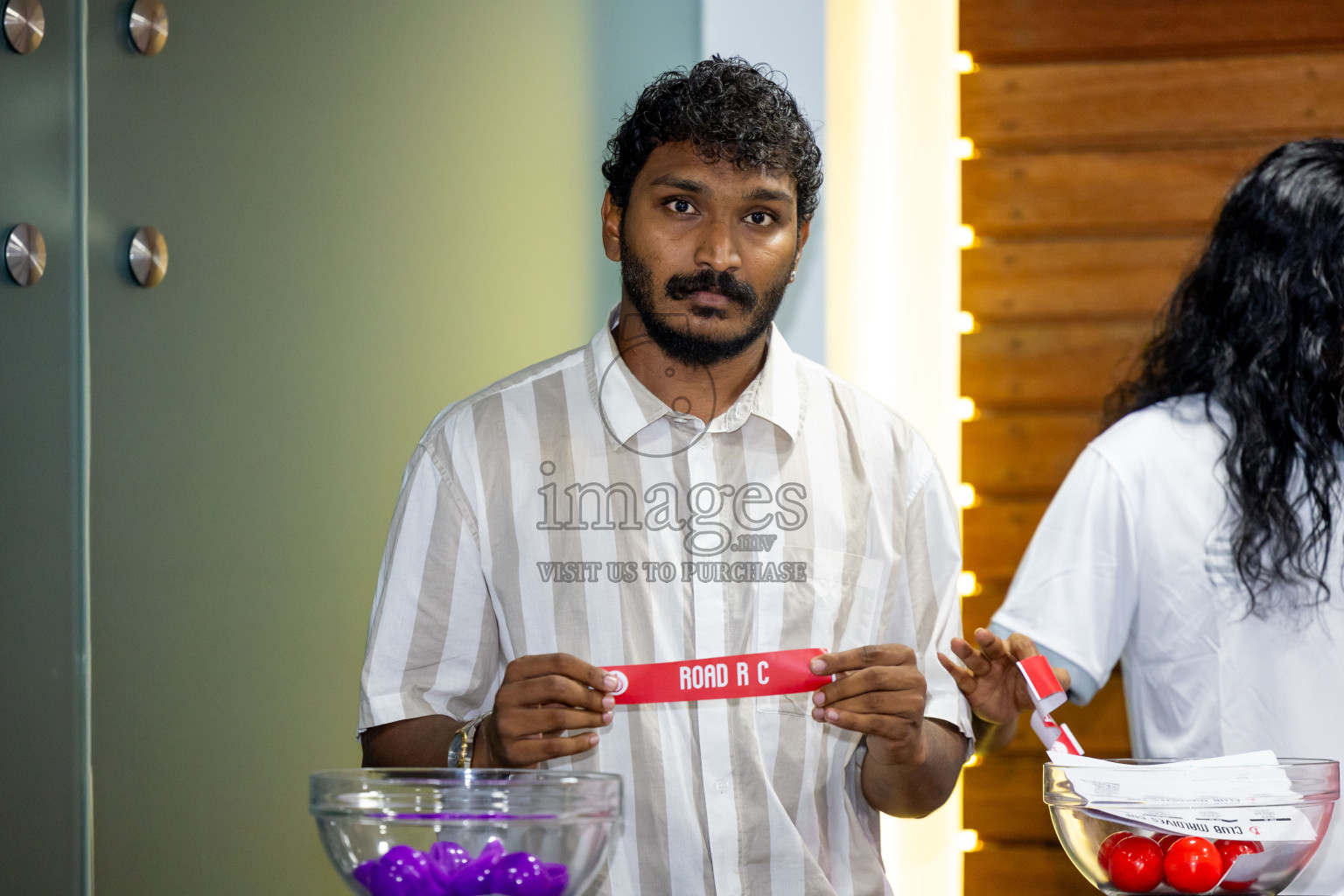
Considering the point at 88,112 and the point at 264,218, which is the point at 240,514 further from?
the point at 88,112

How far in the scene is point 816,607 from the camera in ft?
4.80

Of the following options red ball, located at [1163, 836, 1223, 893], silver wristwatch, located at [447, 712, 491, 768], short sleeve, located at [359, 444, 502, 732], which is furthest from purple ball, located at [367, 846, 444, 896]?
red ball, located at [1163, 836, 1223, 893]

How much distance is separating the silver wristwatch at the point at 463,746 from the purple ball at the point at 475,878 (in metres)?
0.39

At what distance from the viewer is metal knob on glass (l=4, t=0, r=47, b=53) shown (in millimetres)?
1249

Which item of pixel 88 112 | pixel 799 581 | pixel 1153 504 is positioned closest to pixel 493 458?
pixel 799 581

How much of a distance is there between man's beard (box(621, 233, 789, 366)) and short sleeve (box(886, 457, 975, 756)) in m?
0.29

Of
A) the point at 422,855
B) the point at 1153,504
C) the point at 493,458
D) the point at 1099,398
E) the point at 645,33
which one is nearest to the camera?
the point at 422,855

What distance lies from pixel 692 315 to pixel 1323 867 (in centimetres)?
100

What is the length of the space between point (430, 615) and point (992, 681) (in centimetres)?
62

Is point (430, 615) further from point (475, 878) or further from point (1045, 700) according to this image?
point (1045, 700)

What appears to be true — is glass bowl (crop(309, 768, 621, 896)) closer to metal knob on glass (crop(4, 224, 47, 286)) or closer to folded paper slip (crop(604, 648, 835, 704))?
folded paper slip (crop(604, 648, 835, 704))

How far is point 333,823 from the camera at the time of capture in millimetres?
905

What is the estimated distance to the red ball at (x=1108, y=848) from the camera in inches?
42.2

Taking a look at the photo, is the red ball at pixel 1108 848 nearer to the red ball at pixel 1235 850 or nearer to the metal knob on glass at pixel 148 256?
the red ball at pixel 1235 850
